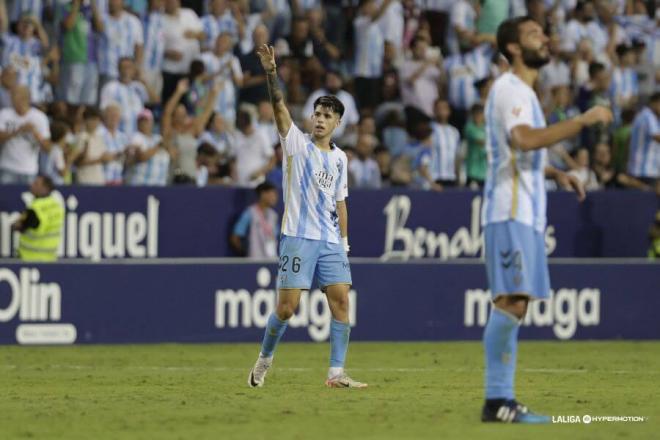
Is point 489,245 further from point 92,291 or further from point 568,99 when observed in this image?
point 568,99

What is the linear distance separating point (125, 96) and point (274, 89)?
8.72m

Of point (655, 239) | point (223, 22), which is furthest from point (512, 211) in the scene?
point (223, 22)

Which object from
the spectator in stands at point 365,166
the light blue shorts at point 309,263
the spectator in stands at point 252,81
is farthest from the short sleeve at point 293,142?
the spectator in stands at point 252,81

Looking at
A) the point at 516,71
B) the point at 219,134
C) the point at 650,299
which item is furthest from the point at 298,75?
the point at 516,71

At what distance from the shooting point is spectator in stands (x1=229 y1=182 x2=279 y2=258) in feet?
63.1

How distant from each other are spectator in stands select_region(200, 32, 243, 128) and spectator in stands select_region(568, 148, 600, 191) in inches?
203

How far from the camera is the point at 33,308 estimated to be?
17.3 meters

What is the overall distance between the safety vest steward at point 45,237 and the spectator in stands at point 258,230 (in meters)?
2.56

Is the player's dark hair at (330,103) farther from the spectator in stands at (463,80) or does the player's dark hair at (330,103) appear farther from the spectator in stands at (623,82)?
the spectator in stands at (623,82)

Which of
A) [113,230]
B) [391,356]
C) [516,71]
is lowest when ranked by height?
[391,356]

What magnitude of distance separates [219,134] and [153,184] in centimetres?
148

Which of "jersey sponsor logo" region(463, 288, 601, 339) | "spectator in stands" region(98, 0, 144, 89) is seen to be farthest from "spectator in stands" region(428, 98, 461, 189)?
"spectator in stands" region(98, 0, 144, 89)

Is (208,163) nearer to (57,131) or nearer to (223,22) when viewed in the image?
(57,131)

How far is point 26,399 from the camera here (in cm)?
1091
